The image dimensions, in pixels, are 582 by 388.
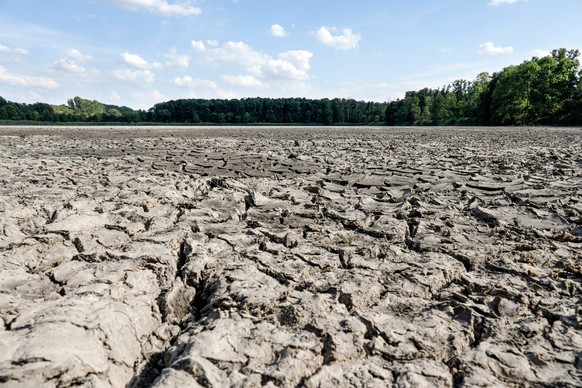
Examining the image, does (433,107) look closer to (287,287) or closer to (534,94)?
(534,94)

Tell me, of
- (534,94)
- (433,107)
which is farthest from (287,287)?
(433,107)

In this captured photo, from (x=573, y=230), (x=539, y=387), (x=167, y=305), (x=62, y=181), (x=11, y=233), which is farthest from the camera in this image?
(x=62, y=181)

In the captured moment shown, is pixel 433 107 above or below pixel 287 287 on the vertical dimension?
above

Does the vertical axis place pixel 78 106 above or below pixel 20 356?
above

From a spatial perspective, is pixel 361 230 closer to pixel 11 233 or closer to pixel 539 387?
pixel 539 387

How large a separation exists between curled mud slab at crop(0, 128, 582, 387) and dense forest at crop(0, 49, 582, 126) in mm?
33106

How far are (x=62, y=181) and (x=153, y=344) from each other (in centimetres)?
419

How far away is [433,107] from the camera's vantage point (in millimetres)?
50562

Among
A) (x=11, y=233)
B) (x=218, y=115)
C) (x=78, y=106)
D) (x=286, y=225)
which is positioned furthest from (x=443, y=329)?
(x=78, y=106)

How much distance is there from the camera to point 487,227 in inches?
135

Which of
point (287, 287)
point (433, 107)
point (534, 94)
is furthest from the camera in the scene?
point (433, 107)

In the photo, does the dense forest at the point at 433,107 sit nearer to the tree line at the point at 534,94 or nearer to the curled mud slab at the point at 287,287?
the tree line at the point at 534,94

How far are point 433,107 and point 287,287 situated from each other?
53.7m

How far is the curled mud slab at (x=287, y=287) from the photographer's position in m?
1.57
